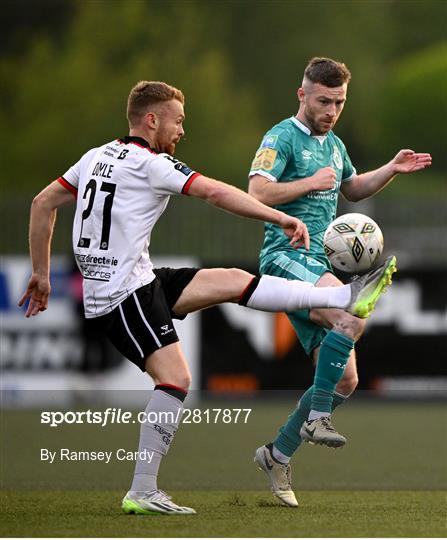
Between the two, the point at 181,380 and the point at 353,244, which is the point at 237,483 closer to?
the point at 181,380

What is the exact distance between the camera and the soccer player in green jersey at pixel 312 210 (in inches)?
281

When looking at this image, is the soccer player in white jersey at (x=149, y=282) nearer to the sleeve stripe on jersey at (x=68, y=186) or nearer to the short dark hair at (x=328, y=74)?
the sleeve stripe on jersey at (x=68, y=186)

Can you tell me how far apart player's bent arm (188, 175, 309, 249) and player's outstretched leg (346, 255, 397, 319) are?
1.22 ft

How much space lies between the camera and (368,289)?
258 inches

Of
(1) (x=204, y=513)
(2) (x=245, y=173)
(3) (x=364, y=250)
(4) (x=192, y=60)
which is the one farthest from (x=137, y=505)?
(4) (x=192, y=60)

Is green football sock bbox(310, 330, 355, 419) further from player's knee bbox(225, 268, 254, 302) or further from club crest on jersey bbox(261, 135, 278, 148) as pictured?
club crest on jersey bbox(261, 135, 278, 148)

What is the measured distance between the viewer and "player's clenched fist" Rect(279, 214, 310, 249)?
640 centimetres

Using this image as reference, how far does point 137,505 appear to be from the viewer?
662 centimetres

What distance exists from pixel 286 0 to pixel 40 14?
20.6 ft

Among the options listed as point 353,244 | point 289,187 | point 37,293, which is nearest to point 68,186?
point 37,293

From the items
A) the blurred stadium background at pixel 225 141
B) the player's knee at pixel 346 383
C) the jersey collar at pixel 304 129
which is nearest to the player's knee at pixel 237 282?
the player's knee at pixel 346 383

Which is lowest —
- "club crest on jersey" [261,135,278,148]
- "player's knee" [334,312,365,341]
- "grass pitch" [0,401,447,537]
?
"grass pitch" [0,401,447,537]

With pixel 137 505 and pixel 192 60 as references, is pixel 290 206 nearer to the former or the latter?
pixel 137 505

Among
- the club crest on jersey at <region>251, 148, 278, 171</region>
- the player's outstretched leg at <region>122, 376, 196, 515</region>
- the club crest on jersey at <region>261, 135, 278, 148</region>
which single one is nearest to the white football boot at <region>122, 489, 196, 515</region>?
the player's outstretched leg at <region>122, 376, 196, 515</region>
